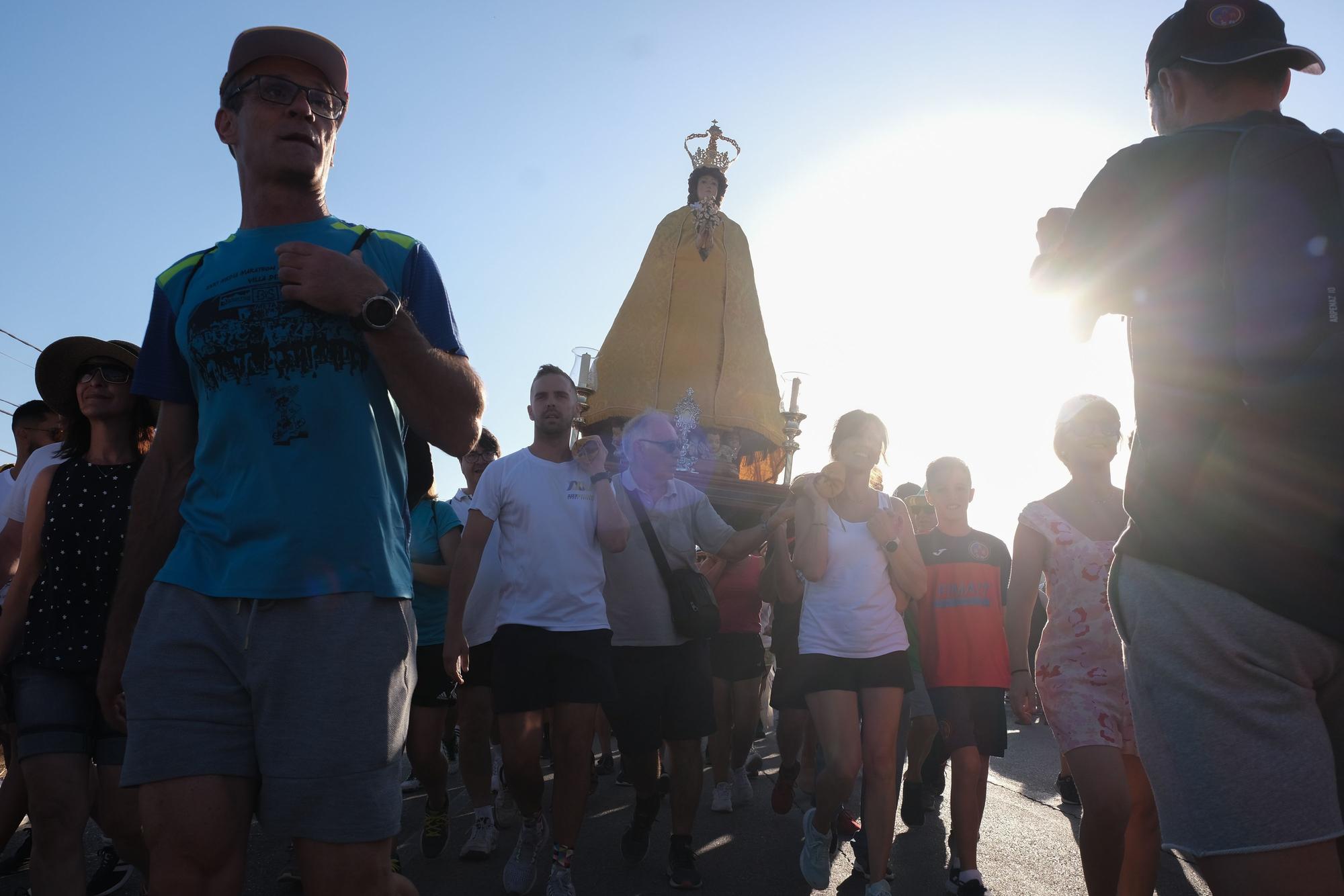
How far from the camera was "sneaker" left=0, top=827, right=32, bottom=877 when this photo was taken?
4777 millimetres

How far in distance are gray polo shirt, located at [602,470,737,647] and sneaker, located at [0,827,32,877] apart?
288cm

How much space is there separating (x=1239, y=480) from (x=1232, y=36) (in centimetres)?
89

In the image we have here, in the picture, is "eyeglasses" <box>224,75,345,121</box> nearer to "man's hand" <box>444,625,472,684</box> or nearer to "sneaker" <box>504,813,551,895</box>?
"man's hand" <box>444,625,472,684</box>

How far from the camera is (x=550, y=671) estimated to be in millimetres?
4684

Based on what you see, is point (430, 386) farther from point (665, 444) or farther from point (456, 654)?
point (665, 444)

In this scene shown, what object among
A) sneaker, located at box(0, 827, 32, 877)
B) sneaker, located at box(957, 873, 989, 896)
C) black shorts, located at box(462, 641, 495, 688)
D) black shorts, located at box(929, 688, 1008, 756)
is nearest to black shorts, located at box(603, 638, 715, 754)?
black shorts, located at box(462, 641, 495, 688)

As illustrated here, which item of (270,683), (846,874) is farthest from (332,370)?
(846,874)

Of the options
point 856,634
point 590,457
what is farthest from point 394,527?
point 856,634

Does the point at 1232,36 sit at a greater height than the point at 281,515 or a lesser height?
greater

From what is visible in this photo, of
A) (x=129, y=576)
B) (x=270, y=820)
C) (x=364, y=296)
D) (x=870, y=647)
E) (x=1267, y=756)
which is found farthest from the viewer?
(x=870, y=647)

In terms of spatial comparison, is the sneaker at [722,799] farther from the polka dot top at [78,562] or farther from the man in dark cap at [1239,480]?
the man in dark cap at [1239,480]

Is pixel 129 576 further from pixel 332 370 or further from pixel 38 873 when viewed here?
pixel 38 873

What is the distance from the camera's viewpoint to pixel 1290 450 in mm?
1712

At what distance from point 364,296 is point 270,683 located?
0.80 m
